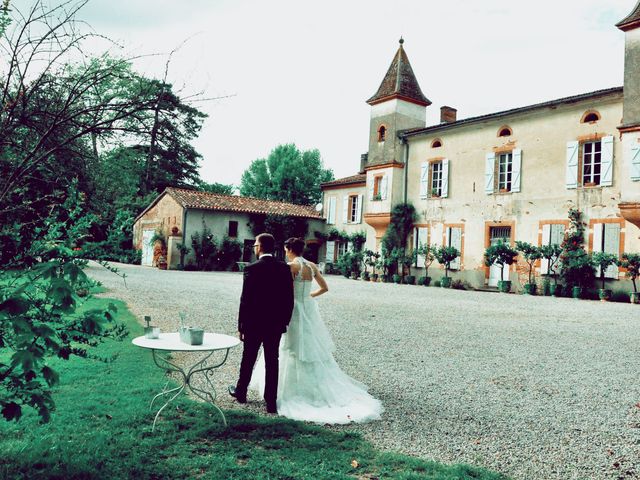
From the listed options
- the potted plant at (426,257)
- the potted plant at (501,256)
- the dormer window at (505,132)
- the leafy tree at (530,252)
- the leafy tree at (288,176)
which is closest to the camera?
the leafy tree at (530,252)

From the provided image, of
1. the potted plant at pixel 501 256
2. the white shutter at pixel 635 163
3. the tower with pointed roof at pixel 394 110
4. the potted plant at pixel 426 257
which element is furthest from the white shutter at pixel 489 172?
the white shutter at pixel 635 163

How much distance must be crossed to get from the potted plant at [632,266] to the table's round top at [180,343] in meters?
15.0

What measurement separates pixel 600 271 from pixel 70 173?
17083 mm

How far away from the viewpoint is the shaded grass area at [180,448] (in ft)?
10.5

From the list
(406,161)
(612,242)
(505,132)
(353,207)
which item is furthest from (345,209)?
(612,242)

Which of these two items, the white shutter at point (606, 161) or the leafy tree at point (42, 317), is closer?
the leafy tree at point (42, 317)

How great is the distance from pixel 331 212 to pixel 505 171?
11.4 m

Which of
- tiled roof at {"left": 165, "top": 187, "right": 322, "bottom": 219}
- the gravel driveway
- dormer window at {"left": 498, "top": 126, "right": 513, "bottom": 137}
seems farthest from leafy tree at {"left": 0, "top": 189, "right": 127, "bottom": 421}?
tiled roof at {"left": 165, "top": 187, "right": 322, "bottom": 219}

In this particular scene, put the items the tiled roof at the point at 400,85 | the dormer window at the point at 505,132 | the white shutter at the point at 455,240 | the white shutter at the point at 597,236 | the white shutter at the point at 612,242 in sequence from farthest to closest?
the tiled roof at the point at 400,85
the white shutter at the point at 455,240
the dormer window at the point at 505,132
the white shutter at the point at 597,236
the white shutter at the point at 612,242

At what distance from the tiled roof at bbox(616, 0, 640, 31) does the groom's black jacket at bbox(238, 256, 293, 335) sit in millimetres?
16775

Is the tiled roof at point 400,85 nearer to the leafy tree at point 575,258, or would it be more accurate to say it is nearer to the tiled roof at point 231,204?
the tiled roof at point 231,204

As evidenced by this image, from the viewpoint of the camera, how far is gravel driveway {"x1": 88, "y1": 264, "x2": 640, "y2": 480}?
3.87 m

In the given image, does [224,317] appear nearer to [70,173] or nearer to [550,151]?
[70,173]

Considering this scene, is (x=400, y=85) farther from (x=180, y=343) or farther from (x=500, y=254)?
A: (x=180, y=343)
